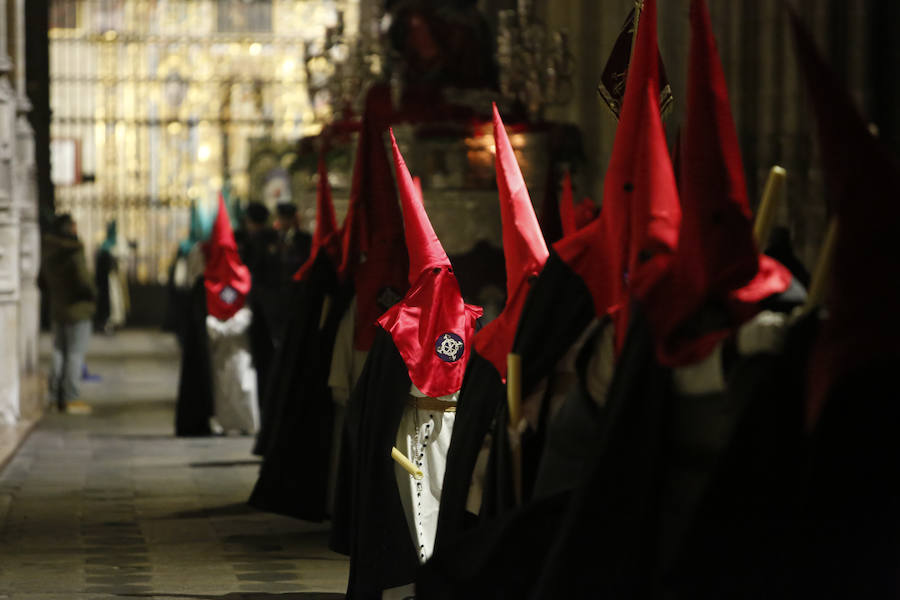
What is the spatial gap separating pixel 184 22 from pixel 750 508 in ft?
102

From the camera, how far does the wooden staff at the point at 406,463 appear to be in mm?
6363

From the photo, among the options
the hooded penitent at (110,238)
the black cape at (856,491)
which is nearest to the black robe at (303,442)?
the black cape at (856,491)

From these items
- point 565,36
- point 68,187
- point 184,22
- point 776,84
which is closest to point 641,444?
point 776,84

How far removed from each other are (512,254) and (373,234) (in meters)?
2.42

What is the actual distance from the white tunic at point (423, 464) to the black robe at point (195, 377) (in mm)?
7082

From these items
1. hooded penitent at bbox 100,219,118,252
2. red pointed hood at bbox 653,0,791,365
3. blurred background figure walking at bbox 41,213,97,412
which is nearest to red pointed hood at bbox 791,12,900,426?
red pointed hood at bbox 653,0,791,365

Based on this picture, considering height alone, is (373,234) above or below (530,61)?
below

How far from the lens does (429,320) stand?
6508 mm

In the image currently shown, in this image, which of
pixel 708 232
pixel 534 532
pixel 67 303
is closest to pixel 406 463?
pixel 534 532

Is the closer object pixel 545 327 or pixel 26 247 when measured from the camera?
pixel 545 327

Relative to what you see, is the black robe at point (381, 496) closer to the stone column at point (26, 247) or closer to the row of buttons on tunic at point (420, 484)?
the row of buttons on tunic at point (420, 484)

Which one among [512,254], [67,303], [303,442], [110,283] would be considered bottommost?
[110,283]

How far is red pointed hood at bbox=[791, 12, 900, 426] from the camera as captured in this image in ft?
12.7

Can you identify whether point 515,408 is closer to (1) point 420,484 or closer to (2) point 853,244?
(2) point 853,244
